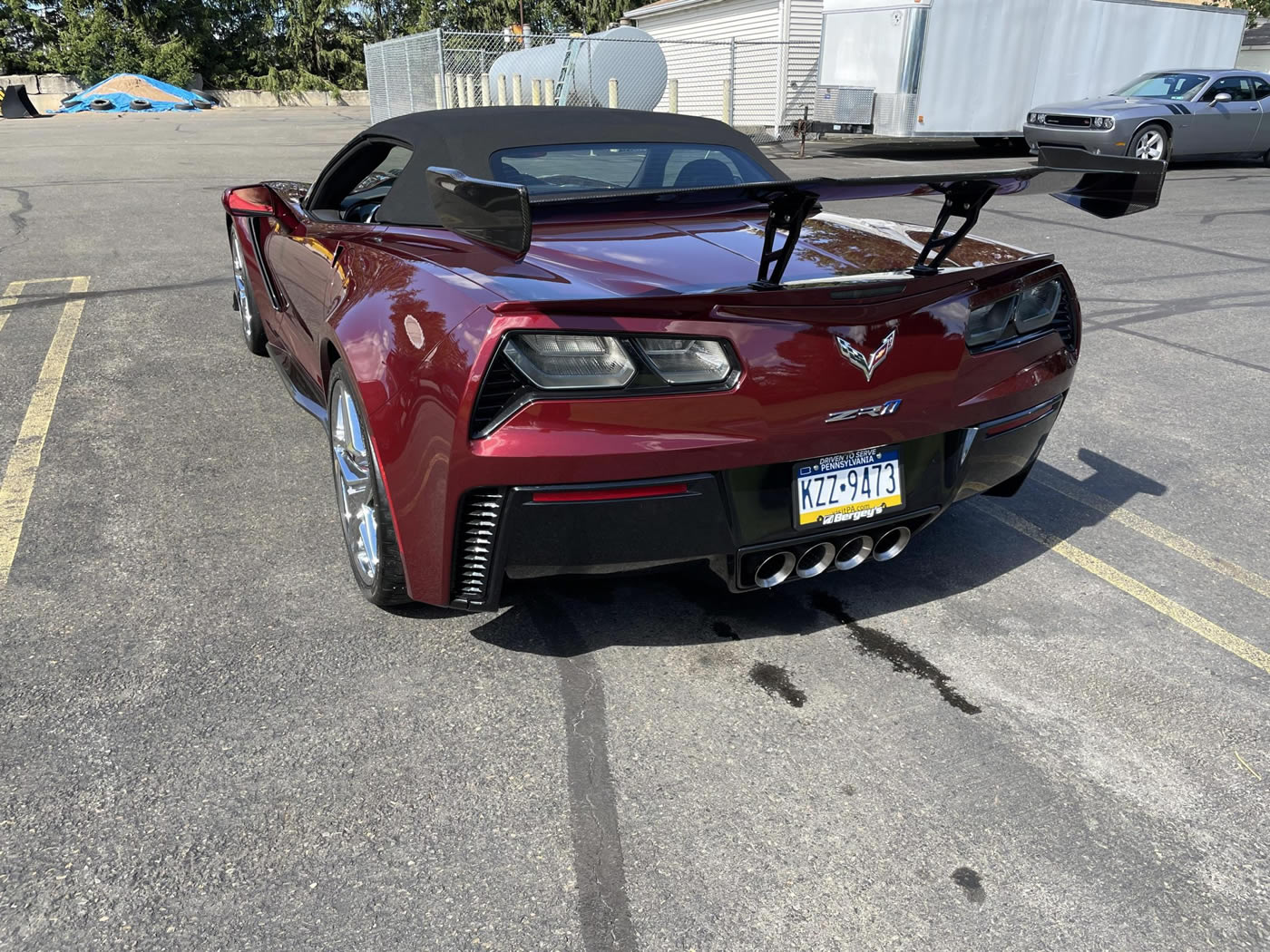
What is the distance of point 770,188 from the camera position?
2.12 metres

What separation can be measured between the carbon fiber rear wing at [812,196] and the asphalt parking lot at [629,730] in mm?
950

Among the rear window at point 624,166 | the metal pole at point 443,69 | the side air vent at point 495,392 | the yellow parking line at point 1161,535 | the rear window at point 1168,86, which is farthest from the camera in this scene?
the metal pole at point 443,69

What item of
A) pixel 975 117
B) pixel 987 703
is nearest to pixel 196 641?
pixel 987 703

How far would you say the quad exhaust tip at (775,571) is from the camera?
8.02ft

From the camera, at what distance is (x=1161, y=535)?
3.44m

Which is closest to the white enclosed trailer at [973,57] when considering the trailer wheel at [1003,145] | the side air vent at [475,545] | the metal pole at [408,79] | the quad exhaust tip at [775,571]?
the trailer wheel at [1003,145]

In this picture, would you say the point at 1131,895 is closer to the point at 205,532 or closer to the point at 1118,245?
the point at 205,532

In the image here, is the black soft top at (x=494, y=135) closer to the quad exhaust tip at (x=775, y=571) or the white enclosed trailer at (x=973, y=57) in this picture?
the quad exhaust tip at (x=775, y=571)

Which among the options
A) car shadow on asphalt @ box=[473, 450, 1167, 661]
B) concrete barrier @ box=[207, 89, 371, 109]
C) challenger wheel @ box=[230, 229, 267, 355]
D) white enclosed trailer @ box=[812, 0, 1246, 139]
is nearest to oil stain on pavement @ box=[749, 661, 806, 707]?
car shadow on asphalt @ box=[473, 450, 1167, 661]

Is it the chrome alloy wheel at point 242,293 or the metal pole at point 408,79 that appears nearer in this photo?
the chrome alloy wheel at point 242,293

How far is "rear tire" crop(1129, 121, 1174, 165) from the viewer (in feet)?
47.6

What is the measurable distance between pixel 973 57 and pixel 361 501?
17.2m

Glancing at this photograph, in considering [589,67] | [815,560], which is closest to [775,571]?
[815,560]

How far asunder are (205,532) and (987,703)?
255 centimetres
